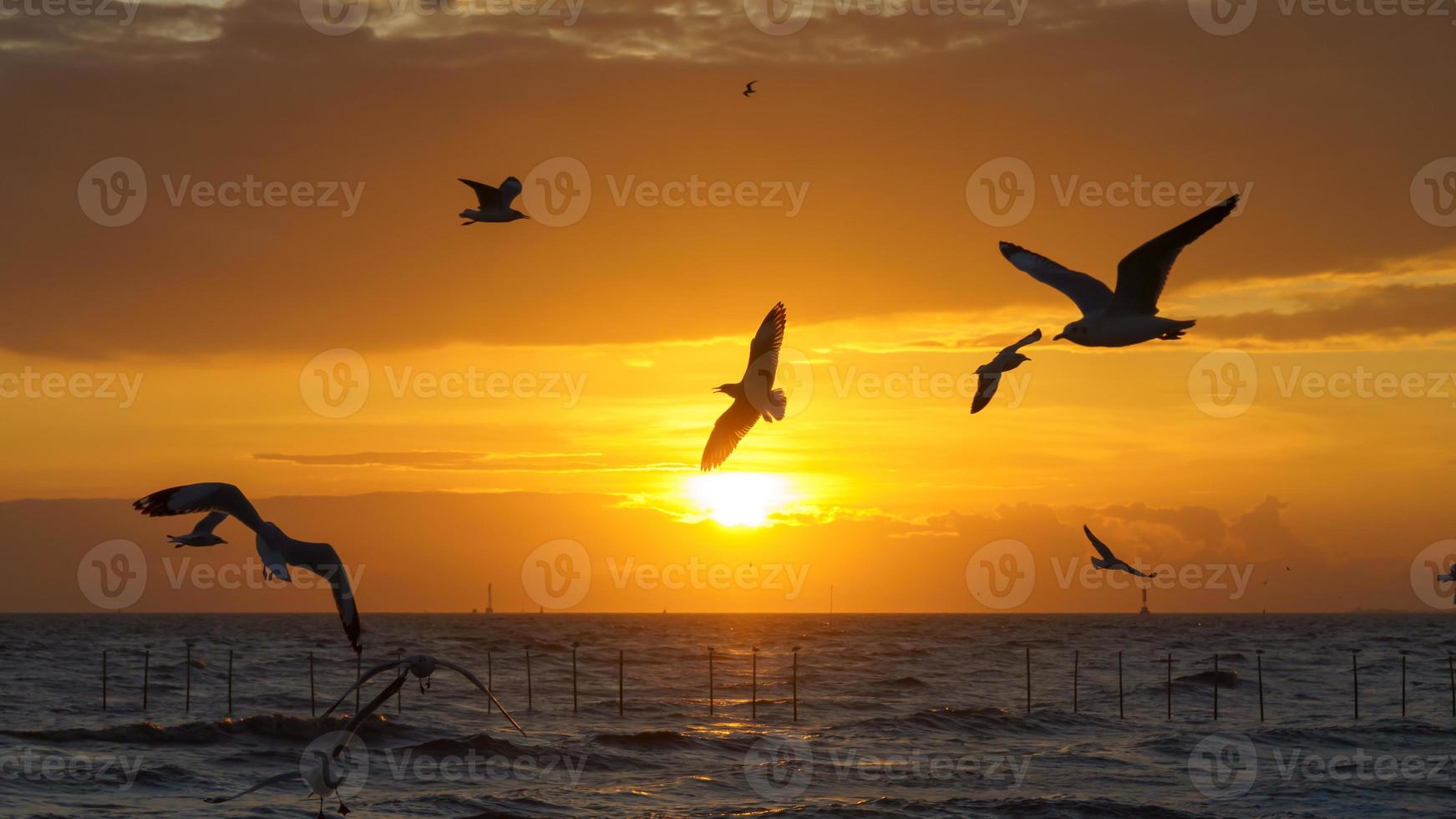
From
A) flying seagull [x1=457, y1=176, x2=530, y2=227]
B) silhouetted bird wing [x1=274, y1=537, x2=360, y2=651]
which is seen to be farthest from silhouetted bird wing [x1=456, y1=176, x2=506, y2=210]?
silhouetted bird wing [x1=274, y1=537, x2=360, y2=651]

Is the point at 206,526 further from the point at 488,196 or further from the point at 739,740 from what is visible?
the point at 739,740

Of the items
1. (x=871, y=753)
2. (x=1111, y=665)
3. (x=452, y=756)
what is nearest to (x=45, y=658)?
(x=452, y=756)

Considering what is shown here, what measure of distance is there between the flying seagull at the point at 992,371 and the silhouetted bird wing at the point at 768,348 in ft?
12.6

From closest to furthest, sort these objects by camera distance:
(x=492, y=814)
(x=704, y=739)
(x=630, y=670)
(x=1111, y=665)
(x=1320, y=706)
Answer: (x=492, y=814)
(x=704, y=739)
(x=1320, y=706)
(x=630, y=670)
(x=1111, y=665)

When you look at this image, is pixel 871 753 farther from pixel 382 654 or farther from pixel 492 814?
pixel 382 654

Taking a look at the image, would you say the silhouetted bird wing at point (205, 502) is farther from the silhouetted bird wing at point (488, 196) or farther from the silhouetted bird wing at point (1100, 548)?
the silhouetted bird wing at point (1100, 548)

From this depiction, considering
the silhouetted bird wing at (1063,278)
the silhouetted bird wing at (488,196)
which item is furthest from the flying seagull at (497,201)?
the silhouetted bird wing at (1063,278)

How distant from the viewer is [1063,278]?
17.3 metres

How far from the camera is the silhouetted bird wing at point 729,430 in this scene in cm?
2262

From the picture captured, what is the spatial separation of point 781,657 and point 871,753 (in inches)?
2412

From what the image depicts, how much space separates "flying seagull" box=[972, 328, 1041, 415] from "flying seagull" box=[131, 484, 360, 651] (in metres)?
8.12

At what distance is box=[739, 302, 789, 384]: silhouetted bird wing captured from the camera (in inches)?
840

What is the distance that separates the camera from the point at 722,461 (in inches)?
887

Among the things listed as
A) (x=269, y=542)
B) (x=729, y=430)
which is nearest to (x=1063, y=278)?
(x=729, y=430)
